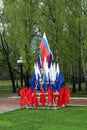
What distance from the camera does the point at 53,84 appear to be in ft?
73.0

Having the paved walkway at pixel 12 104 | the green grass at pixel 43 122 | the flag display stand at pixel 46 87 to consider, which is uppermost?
the flag display stand at pixel 46 87

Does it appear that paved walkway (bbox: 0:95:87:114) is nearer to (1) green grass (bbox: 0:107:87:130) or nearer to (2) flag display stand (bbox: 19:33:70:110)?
(2) flag display stand (bbox: 19:33:70:110)

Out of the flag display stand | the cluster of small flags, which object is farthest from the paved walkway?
the flag display stand

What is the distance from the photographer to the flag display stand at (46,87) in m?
21.9

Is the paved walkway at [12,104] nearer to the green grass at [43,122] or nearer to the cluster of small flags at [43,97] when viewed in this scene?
the cluster of small flags at [43,97]

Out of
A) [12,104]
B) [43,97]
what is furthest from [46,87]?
[12,104]

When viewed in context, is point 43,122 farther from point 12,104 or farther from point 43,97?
point 12,104

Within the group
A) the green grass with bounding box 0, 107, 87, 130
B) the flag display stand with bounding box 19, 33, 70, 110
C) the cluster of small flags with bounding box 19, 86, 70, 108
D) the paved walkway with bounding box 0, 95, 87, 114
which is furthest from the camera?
the paved walkway with bounding box 0, 95, 87, 114

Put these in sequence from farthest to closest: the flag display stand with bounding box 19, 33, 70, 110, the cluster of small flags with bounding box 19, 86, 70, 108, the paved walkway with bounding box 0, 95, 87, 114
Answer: the paved walkway with bounding box 0, 95, 87, 114 < the flag display stand with bounding box 19, 33, 70, 110 < the cluster of small flags with bounding box 19, 86, 70, 108

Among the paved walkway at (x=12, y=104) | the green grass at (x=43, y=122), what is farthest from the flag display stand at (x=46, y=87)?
the green grass at (x=43, y=122)

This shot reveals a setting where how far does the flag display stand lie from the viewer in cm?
2192

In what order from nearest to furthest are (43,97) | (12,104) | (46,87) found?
(43,97) < (46,87) < (12,104)

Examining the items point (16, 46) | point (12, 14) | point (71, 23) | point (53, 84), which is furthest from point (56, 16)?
point (53, 84)

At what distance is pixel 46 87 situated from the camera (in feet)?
73.7
